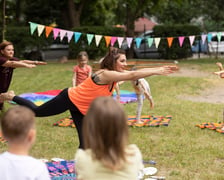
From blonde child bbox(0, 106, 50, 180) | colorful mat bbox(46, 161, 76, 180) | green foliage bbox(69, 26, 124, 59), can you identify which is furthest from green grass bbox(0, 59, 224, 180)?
green foliage bbox(69, 26, 124, 59)

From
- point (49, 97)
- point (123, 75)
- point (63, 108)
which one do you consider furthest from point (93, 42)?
point (123, 75)

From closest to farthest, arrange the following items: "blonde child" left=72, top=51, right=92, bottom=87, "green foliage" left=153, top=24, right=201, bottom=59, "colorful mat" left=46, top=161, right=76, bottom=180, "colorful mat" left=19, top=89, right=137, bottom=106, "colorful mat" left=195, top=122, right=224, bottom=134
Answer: "colorful mat" left=46, top=161, right=76, bottom=180
"colorful mat" left=195, top=122, right=224, bottom=134
"blonde child" left=72, top=51, right=92, bottom=87
"colorful mat" left=19, top=89, right=137, bottom=106
"green foliage" left=153, top=24, right=201, bottom=59

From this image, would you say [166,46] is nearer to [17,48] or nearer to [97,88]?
Result: [17,48]

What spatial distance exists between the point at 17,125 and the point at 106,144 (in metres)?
0.58

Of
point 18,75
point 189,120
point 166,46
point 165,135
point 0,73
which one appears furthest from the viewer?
point 166,46

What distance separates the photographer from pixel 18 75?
609 inches

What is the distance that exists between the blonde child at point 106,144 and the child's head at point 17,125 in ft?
1.24

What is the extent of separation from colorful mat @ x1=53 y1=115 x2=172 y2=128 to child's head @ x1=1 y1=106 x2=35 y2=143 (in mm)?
5069

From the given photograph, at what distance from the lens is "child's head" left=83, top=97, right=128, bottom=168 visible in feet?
7.46

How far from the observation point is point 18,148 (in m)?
2.42

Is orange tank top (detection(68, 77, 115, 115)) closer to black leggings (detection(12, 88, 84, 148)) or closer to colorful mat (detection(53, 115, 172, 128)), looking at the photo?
black leggings (detection(12, 88, 84, 148))

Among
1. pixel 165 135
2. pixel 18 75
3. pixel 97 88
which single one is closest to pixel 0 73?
pixel 97 88

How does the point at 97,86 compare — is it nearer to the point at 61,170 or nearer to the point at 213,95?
the point at 61,170

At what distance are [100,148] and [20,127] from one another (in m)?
0.53
